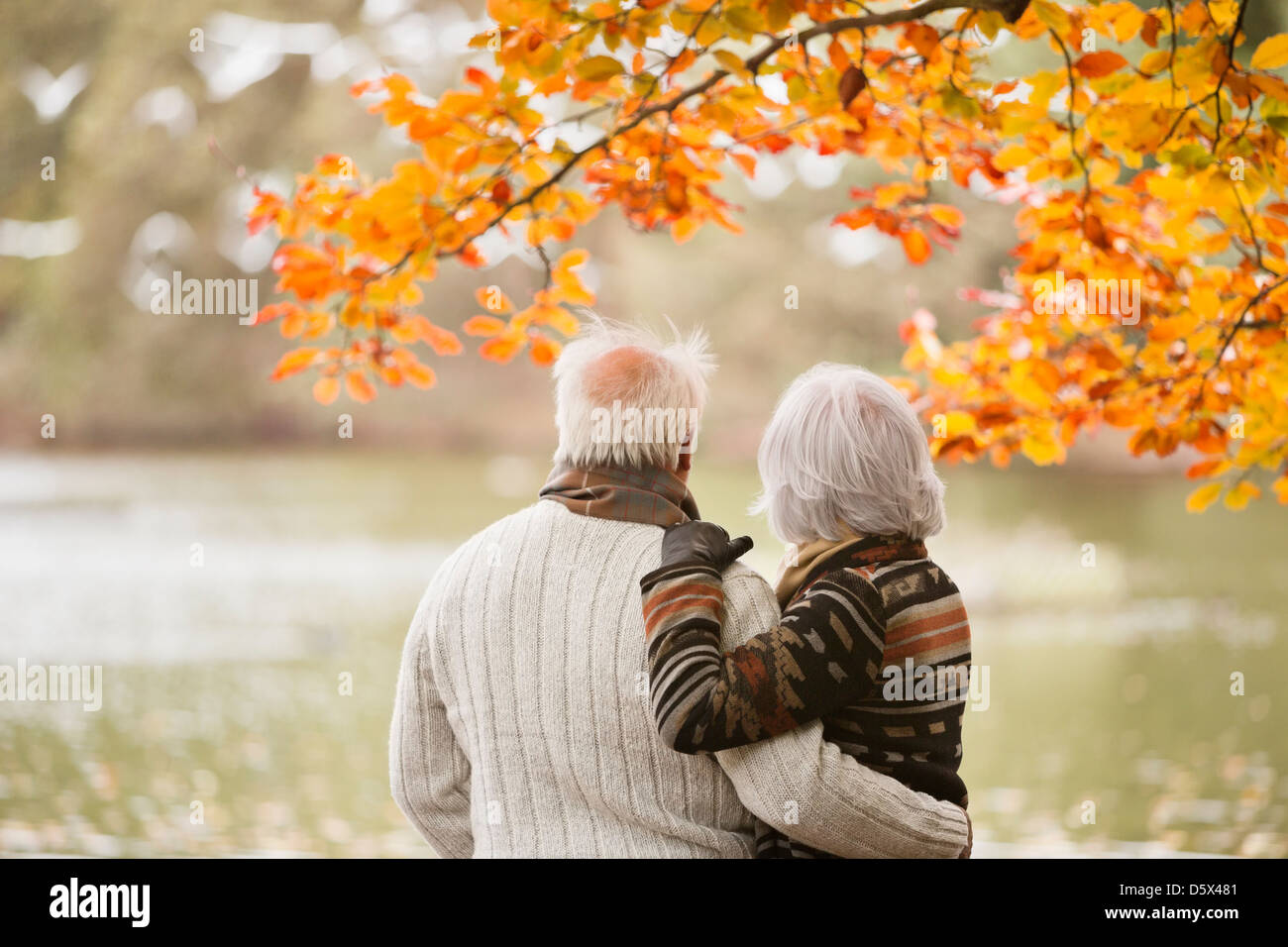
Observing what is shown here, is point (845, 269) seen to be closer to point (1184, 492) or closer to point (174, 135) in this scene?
point (1184, 492)

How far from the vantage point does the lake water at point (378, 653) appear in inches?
216

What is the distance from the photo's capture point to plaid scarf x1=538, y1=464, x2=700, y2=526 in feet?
4.94

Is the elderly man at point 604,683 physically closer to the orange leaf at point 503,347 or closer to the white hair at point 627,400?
the white hair at point 627,400

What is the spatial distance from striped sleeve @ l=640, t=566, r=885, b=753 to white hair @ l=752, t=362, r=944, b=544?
0.09m

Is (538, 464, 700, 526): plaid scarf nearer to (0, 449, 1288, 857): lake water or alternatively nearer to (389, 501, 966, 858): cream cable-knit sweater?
(389, 501, 966, 858): cream cable-knit sweater

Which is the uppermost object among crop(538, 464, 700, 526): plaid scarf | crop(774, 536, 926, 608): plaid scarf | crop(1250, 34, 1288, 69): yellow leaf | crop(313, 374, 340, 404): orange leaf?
crop(1250, 34, 1288, 69): yellow leaf

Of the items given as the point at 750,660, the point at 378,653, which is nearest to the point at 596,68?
the point at 750,660

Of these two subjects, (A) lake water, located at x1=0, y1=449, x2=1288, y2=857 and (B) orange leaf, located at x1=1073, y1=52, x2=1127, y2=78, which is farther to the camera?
(A) lake water, located at x1=0, y1=449, x2=1288, y2=857

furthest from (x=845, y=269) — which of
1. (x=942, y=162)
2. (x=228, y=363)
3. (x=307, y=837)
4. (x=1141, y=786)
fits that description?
(x=942, y=162)

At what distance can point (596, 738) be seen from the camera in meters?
1.46

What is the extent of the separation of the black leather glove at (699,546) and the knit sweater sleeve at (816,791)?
0.10 ft

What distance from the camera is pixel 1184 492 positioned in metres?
13.6

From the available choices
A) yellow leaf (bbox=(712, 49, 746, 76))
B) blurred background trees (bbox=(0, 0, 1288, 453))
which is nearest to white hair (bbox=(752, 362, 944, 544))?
yellow leaf (bbox=(712, 49, 746, 76))
